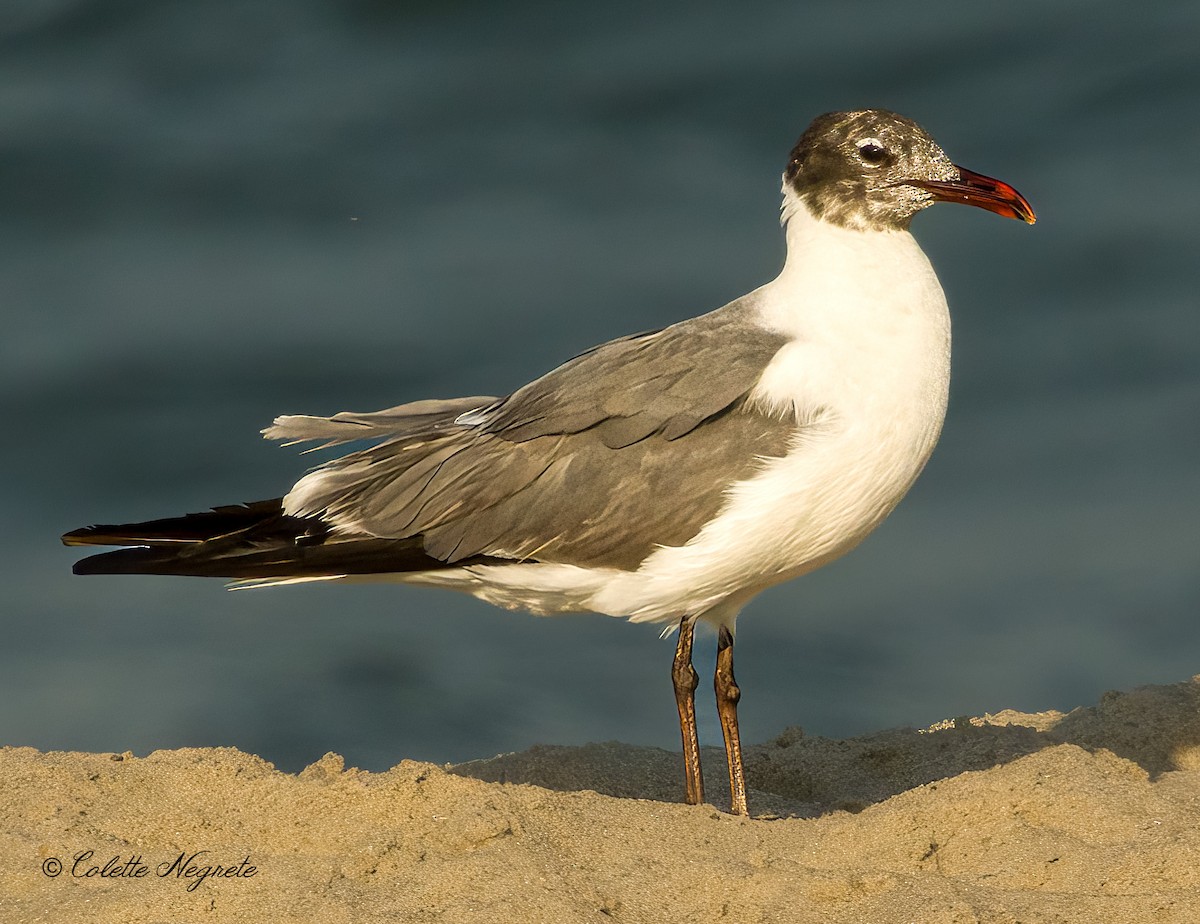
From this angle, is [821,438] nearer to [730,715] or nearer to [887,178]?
[887,178]

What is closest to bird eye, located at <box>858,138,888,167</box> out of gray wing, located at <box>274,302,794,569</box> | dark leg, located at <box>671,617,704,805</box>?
gray wing, located at <box>274,302,794,569</box>

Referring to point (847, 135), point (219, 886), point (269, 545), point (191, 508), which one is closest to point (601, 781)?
point (269, 545)

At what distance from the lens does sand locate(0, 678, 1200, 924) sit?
14.8ft

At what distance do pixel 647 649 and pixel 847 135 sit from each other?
4.20m

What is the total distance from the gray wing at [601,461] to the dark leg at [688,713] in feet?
2.05

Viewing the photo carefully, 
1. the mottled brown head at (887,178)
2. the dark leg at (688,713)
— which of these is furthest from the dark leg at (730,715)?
the mottled brown head at (887,178)

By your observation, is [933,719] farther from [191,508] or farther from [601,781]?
[191,508]

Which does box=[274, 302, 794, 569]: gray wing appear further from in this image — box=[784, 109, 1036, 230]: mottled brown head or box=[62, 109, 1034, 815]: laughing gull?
box=[784, 109, 1036, 230]: mottled brown head

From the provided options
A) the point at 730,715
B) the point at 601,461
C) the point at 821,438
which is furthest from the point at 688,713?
the point at 821,438

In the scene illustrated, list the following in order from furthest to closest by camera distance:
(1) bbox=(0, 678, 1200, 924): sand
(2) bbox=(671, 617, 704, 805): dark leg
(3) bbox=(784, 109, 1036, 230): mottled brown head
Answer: (2) bbox=(671, 617, 704, 805): dark leg → (3) bbox=(784, 109, 1036, 230): mottled brown head → (1) bbox=(0, 678, 1200, 924): sand

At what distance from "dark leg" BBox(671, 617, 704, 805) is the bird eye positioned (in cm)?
180

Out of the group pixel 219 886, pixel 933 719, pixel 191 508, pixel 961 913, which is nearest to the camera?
pixel 961 913

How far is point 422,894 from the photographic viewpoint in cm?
459

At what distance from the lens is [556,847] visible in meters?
4.98
